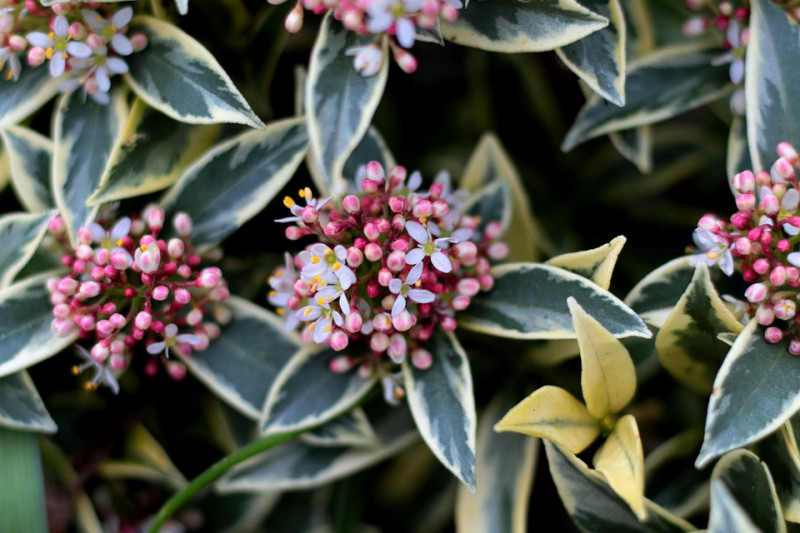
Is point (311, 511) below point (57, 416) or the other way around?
below

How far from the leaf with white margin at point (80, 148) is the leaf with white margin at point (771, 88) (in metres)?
1.15

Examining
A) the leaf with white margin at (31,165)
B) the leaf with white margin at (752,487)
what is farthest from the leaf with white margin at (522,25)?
the leaf with white margin at (31,165)

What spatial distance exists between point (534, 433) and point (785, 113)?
723mm

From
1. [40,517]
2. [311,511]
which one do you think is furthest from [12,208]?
[311,511]

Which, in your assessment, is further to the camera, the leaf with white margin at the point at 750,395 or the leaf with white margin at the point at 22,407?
the leaf with white margin at the point at 22,407

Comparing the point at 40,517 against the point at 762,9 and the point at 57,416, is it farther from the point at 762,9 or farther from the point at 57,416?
the point at 762,9

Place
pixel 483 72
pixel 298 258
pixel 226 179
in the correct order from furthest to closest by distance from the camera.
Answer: pixel 483 72 < pixel 226 179 < pixel 298 258

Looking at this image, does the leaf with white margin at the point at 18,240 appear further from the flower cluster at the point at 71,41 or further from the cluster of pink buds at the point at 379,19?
the cluster of pink buds at the point at 379,19

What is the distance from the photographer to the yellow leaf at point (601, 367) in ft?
4.16

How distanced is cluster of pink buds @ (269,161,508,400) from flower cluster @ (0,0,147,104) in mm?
461

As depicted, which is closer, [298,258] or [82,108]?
[298,258]

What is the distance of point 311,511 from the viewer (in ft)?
6.22

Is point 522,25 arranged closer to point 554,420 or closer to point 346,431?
point 554,420

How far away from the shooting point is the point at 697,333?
4.58 feet
